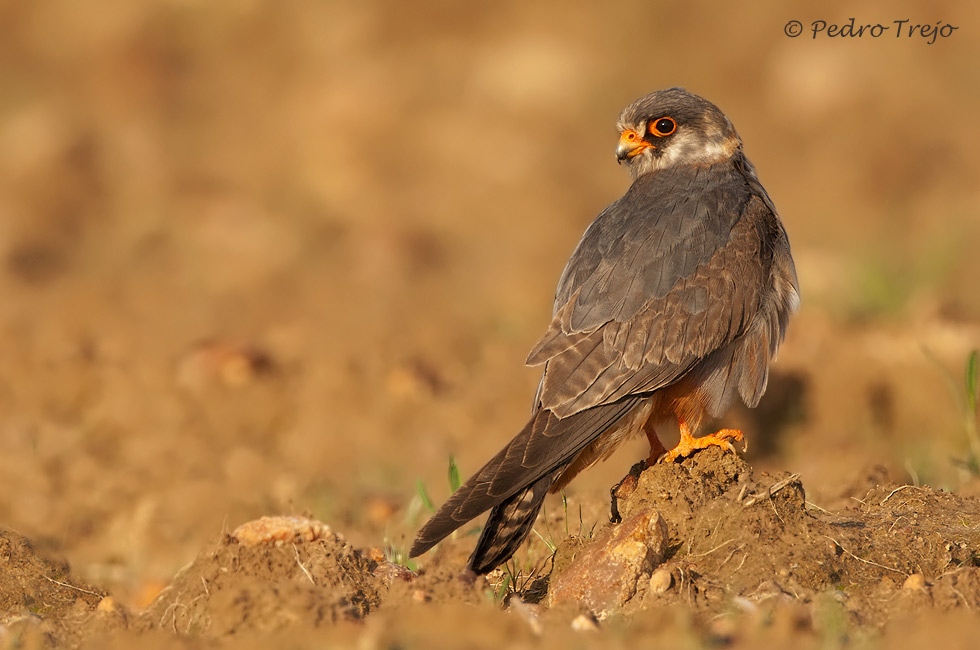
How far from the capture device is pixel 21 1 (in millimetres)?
15078

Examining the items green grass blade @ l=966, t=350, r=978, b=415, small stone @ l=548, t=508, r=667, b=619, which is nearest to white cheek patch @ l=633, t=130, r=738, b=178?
green grass blade @ l=966, t=350, r=978, b=415

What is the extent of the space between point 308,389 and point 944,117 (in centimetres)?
901

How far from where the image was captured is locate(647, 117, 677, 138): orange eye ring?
5.57m

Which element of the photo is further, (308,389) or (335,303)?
(335,303)

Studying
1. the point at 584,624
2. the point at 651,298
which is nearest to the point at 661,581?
the point at 584,624

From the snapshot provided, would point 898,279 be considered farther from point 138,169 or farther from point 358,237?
point 138,169

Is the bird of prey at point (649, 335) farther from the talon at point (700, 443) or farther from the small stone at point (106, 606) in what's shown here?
the small stone at point (106, 606)

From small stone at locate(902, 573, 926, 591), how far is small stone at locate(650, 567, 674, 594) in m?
0.73

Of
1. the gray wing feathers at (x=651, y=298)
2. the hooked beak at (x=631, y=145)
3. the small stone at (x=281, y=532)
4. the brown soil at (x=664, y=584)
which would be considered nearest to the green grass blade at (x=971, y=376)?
the brown soil at (x=664, y=584)

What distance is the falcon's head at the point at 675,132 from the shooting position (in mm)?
5527

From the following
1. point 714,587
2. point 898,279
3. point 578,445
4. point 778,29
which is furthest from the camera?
point 778,29

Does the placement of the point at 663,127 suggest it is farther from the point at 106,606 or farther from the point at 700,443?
the point at 106,606

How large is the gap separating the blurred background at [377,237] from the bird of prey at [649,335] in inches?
38.0

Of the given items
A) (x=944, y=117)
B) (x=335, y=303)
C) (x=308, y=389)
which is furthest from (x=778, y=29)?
(x=308, y=389)
